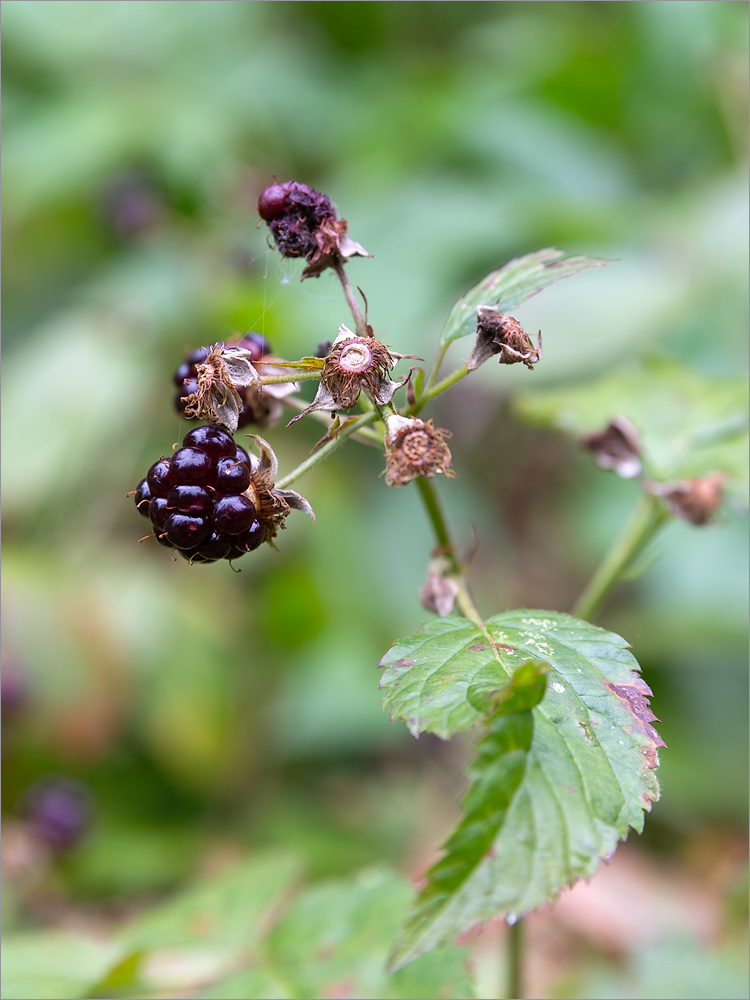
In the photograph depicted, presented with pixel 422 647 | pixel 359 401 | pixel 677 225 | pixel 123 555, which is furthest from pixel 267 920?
pixel 677 225

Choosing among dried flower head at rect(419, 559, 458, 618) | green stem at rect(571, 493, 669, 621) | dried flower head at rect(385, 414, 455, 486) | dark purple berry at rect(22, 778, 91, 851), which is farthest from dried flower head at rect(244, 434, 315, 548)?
dark purple berry at rect(22, 778, 91, 851)

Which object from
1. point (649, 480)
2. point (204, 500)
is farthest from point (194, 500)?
point (649, 480)

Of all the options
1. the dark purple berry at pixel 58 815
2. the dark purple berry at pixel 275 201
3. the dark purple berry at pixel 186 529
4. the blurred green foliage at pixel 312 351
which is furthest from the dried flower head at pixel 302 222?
the dark purple berry at pixel 58 815

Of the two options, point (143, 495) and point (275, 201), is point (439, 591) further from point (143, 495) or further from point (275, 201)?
point (275, 201)

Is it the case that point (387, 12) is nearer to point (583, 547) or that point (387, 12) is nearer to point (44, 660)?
point (583, 547)

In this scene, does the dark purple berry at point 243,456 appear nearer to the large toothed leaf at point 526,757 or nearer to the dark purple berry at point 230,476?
the dark purple berry at point 230,476
